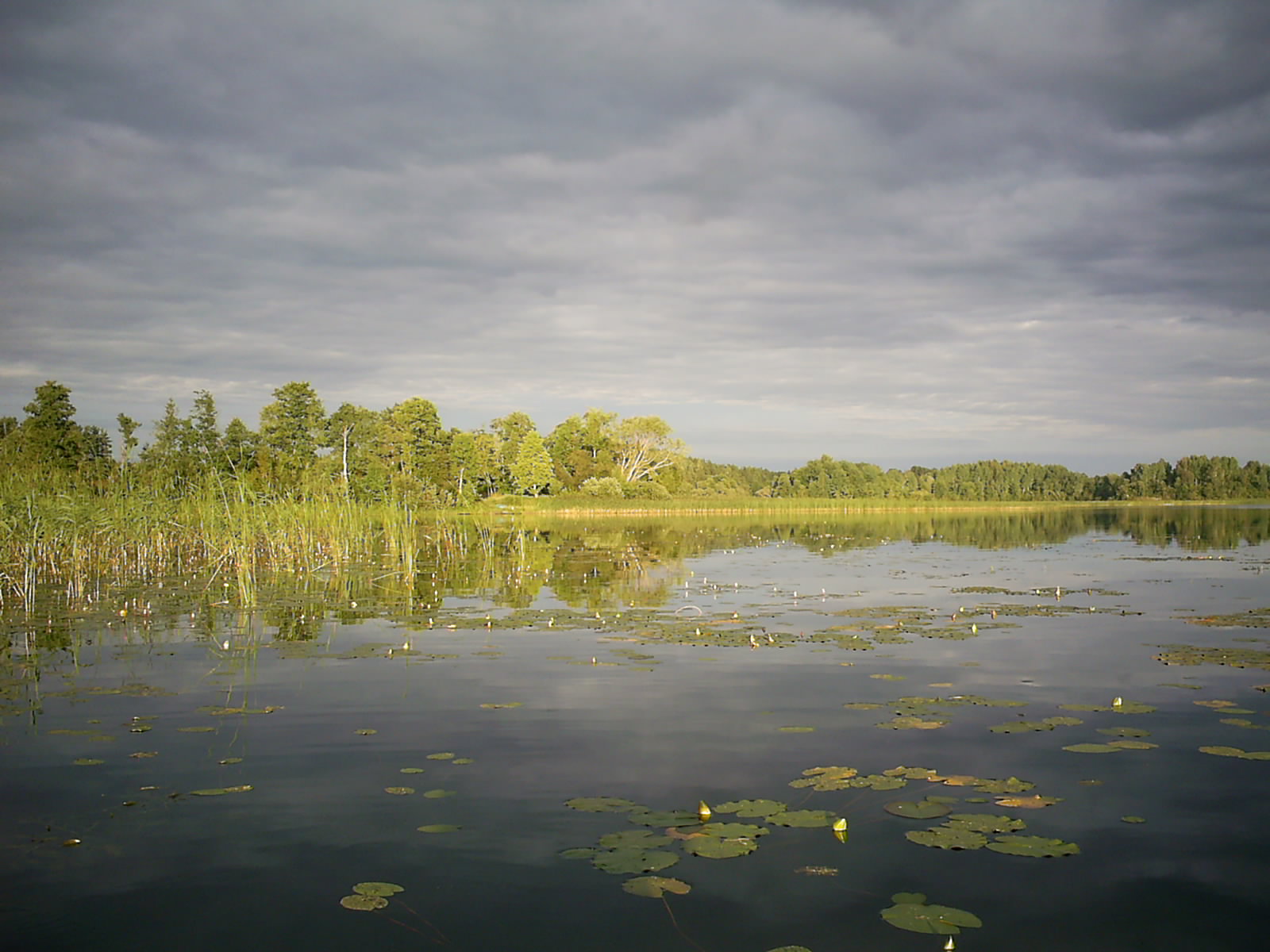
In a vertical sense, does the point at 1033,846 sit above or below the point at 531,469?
below

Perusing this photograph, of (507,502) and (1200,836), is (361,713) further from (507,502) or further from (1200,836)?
(507,502)

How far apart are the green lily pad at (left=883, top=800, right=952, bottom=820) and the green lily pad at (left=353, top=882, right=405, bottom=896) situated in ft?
10.3

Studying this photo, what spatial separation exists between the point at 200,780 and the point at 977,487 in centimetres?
14001

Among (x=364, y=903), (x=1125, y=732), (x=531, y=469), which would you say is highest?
(x=531, y=469)

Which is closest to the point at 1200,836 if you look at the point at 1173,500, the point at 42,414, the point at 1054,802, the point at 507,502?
the point at 1054,802

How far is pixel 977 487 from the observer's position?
135125mm

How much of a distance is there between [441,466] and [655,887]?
6891cm

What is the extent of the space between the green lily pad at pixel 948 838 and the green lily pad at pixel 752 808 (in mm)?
825

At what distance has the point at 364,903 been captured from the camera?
184 inches

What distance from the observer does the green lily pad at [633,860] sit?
16.4 ft

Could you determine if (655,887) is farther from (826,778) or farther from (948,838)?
(826,778)

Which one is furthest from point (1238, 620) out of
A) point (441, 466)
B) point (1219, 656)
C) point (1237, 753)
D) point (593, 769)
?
point (441, 466)

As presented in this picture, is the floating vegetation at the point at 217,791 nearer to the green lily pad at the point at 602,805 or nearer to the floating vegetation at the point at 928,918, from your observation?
the green lily pad at the point at 602,805

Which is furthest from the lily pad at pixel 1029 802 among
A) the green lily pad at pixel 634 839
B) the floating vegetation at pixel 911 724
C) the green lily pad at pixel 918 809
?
the green lily pad at pixel 634 839
